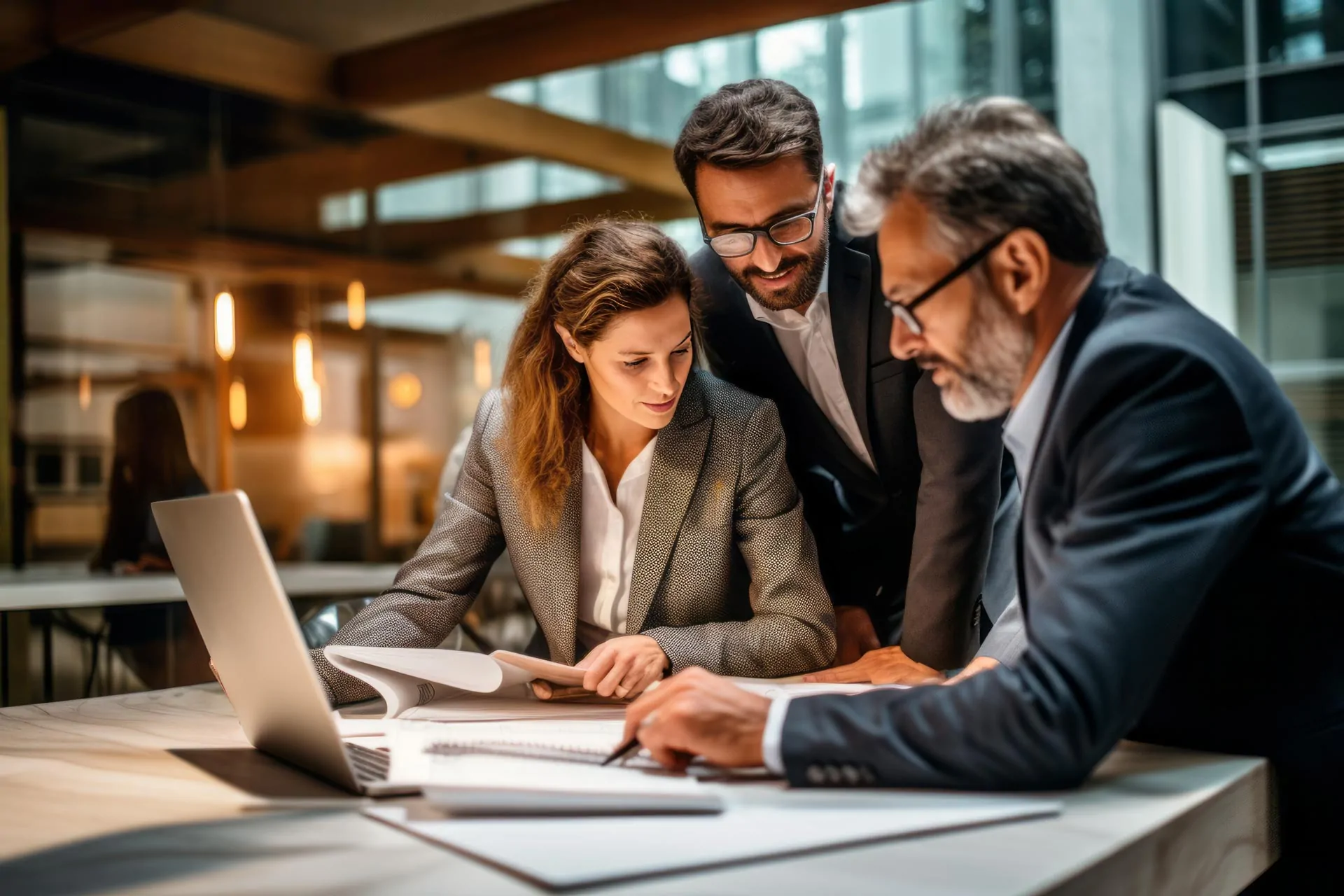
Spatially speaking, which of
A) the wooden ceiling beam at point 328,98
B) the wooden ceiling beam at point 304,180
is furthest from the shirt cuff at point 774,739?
the wooden ceiling beam at point 304,180

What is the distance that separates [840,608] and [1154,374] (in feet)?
3.82

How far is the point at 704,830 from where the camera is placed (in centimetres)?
97

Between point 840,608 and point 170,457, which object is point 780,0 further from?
point 840,608

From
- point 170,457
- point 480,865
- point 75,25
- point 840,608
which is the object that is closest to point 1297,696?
point 480,865

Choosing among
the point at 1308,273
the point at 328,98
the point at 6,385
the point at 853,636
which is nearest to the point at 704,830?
the point at 853,636

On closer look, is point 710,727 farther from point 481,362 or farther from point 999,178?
point 481,362

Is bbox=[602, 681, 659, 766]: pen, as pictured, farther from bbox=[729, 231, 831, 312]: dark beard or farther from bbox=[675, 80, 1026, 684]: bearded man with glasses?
bbox=[729, 231, 831, 312]: dark beard

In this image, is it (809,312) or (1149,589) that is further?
(809,312)

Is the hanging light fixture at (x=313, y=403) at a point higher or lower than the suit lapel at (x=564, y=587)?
higher

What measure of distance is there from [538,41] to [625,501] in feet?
15.8

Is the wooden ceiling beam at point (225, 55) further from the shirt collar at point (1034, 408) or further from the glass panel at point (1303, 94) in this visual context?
the glass panel at point (1303, 94)

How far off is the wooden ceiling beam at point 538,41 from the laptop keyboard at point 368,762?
480 centimetres

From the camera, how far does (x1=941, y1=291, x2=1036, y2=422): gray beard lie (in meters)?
1.29

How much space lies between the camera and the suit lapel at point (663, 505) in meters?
1.95
